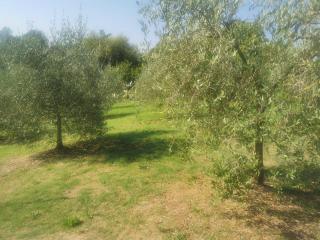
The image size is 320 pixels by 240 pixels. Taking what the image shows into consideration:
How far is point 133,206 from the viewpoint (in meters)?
11.3

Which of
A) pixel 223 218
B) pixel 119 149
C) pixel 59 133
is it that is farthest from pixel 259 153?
pixel 59 133

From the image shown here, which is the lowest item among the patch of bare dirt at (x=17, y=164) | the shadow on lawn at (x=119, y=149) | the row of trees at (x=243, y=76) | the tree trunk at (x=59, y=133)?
the patch of bare dirt at (x=17, y=164)

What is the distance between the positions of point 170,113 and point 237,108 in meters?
2.09

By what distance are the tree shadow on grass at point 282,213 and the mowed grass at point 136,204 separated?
0.02 m

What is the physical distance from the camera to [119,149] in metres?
18.8

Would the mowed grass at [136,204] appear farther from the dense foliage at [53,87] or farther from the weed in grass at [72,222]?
the dense foliage at [53,87]

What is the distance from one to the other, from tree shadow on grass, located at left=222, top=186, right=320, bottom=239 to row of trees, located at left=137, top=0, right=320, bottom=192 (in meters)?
0.82

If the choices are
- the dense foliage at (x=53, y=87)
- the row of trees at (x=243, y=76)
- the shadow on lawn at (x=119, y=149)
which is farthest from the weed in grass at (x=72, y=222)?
the dense foliage at (x=53, y=87)

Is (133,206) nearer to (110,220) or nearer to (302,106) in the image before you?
(110,220)

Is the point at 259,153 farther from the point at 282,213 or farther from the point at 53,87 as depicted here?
the point at 53,87

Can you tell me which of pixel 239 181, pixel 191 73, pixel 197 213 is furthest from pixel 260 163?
pixel 191 73

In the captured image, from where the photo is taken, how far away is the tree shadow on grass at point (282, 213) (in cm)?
934

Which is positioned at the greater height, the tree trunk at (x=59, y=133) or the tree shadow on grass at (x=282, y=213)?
the tree trunk at (x=59, y=133)

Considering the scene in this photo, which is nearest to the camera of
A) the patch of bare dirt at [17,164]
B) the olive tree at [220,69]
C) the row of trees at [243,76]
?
the row of trees at [243,76]
